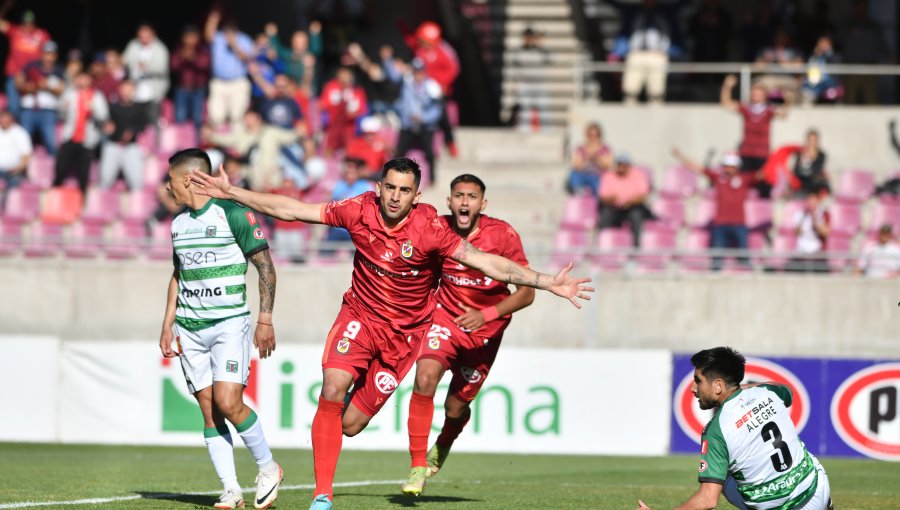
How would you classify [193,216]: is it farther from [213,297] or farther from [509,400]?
[509,400]

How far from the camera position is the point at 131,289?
19.8 metres

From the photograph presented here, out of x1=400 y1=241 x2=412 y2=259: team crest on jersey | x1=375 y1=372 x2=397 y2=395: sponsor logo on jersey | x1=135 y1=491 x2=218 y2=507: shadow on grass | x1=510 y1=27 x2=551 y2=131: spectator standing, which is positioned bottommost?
x1=135 y1=491 x2=218 y2=507: shadow on grass

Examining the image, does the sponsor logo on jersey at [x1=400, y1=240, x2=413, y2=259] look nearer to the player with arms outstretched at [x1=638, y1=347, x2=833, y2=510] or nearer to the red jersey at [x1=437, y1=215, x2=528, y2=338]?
the red jersey at [x1=437, y1=215, x2=528, y2=338]

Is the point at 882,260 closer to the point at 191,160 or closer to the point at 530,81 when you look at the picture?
the point at 530,81

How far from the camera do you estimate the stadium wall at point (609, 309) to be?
1894 cm

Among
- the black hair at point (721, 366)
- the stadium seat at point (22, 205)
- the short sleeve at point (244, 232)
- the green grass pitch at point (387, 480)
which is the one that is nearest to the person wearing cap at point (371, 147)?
the stadium seat at point (22, 205)

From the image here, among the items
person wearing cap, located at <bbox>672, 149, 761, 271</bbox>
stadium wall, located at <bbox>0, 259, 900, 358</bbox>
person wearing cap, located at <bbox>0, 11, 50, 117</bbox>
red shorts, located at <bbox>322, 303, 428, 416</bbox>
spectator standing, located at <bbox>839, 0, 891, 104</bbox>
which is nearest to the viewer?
red shorts, located at <bbox>322, 303, 428, 416</bbox>

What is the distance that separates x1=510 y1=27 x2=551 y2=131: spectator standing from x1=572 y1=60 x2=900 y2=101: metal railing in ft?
3.36

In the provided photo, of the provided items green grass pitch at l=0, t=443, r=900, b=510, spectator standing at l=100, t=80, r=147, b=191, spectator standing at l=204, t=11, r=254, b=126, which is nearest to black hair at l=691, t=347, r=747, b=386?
green grass pitch at l=0, t=443, r=900, b=510

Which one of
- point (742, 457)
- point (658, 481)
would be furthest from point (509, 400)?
point (742, 457)

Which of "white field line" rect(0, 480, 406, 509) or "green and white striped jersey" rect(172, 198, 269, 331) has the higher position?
A: "green and white striped jersey" rect(172, 198, 269, 331)

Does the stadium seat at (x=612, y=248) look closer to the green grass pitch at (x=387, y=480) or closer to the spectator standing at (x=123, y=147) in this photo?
the green grass pitch at (x=387, y=480)

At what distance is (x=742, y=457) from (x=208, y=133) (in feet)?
48.9

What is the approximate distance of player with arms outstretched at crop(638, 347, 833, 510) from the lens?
803cm
